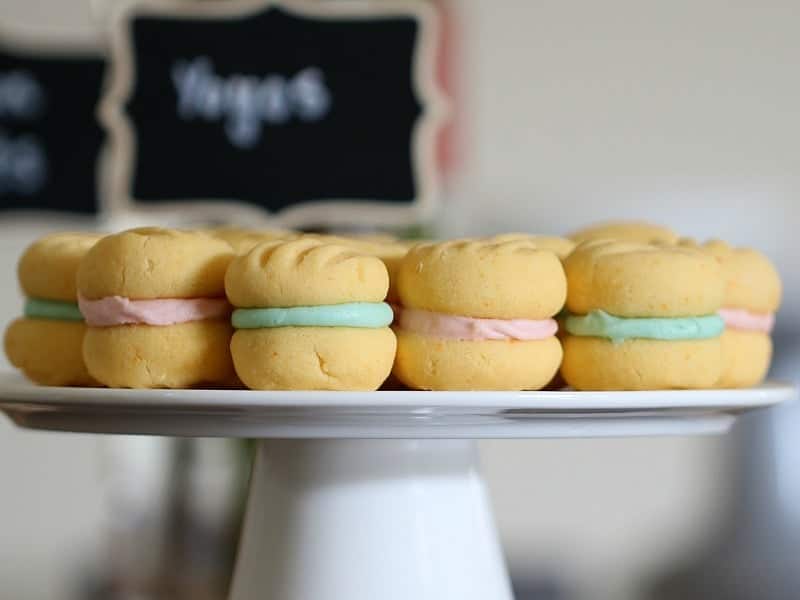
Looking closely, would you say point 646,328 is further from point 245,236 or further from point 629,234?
point 245,236

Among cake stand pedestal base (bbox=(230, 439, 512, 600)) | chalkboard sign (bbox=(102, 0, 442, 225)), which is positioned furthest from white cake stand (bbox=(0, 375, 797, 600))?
chalkboard sign (bbox=(102, 0, 442, 225))

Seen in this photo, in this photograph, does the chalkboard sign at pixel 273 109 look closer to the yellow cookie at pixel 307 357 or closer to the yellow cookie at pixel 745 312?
the yellow cookie at pixel 745 312

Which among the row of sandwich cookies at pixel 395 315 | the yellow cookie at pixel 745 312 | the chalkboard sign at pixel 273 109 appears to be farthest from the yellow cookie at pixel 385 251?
the chalkboard sign at pixel 273 109

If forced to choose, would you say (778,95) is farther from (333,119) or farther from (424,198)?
(333,119)

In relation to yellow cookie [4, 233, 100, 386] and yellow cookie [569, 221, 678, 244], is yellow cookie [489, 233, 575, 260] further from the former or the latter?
yellow cookie [4, 233, 100, 386]

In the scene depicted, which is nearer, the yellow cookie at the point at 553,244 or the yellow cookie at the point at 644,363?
the yellow cookie at the point at 644,363

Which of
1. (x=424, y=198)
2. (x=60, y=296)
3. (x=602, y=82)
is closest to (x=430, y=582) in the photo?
(x=60, y=296)
